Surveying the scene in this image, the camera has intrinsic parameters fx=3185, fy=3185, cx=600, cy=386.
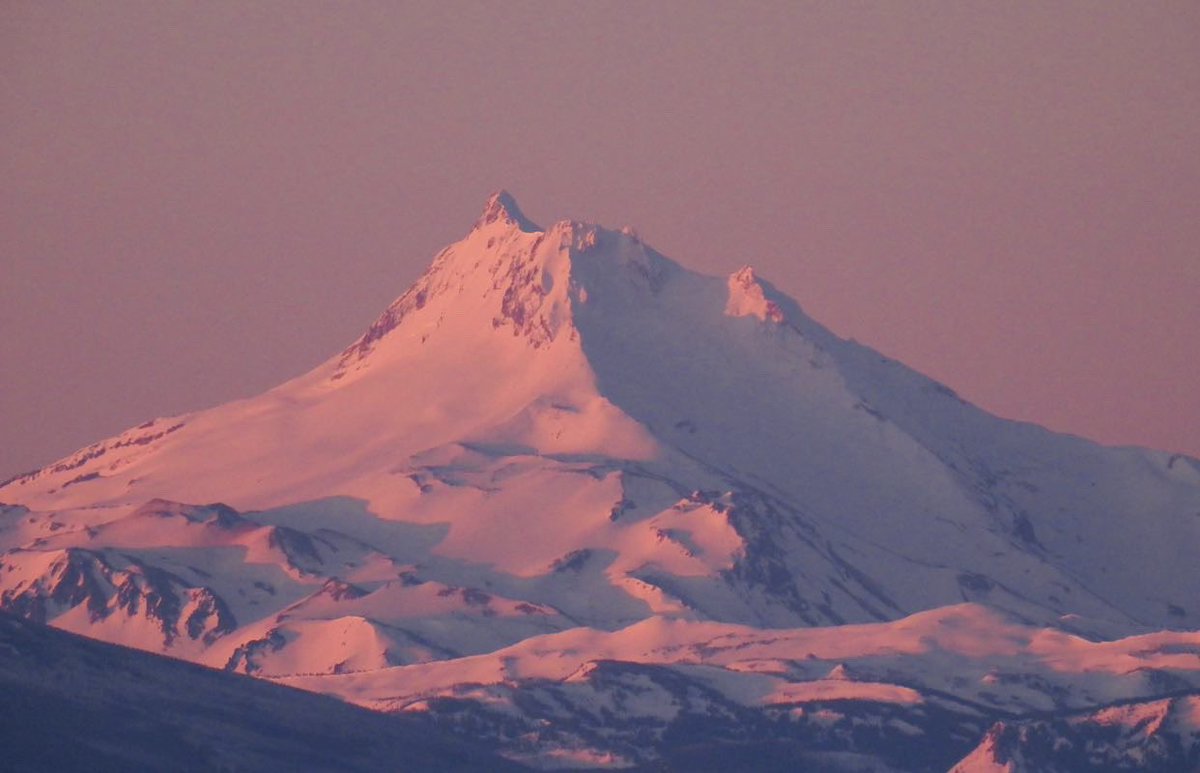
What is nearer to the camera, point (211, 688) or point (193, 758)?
point (193, 758)

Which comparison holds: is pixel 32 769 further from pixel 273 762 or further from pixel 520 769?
pixel 520 769

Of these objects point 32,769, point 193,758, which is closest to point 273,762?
point 193,758

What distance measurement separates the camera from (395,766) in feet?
605

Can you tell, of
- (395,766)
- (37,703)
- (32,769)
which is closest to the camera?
(32,769)

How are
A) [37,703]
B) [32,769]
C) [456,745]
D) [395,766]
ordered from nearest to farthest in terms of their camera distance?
[32,769] < [37,703] < [395,766] < [456,745]

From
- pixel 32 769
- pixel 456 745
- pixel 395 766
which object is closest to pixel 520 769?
pixel 456 745

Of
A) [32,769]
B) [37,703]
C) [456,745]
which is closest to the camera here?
[32,769]

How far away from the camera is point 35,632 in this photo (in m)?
187

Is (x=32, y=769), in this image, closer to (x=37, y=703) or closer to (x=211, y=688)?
(x=37, y=703)

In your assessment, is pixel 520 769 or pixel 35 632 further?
pixel 520 769

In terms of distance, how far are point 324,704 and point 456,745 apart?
→ 30.4 feet

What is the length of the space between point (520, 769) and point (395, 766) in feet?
55.6

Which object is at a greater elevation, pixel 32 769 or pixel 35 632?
pixel 35 632

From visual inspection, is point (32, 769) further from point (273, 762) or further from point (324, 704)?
point (324, 704)
